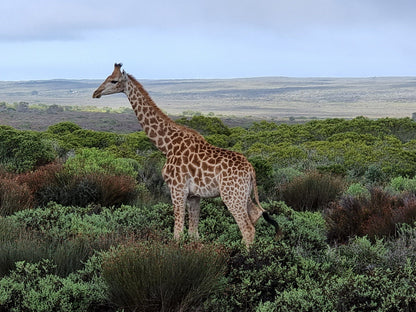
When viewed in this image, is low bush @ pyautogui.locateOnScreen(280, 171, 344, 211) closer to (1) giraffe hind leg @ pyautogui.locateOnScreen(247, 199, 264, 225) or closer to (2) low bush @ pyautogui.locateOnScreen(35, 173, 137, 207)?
(2) low bush @ pyautogui.locateOnScreen(35, 173, 137, 207)

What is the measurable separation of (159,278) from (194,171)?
228cm

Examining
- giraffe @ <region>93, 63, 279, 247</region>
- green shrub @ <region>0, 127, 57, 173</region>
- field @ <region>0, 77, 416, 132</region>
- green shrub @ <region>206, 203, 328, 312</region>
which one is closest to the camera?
green shrub @ <region>206, 203, 328, 312</region>

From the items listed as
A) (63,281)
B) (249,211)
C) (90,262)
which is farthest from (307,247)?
(63,281)

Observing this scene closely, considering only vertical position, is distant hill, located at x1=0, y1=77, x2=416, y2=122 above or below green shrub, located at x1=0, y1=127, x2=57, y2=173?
below

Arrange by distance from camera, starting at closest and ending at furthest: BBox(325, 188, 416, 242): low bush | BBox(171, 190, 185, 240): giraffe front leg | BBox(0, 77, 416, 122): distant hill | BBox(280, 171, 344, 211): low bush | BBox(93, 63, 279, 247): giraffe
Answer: BBox(93, 63, 279, 247): giraffe < BBox(171, 190, 185, 240): giraffe front leg < BBox(325, 188, 416, 242): low bush < BBox(280, 171, 344, 211): low bush < BBox(0, 77, 416, 122): distant hill

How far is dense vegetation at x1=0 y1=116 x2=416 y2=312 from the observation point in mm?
5012

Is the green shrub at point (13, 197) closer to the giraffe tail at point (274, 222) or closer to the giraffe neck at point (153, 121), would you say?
the giraffe neck at point (153, 121)

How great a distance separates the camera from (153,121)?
7.59 meters

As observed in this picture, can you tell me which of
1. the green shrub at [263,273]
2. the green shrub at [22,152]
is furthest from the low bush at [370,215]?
the green shrub at [22,152]

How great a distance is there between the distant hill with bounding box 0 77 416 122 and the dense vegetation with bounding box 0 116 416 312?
6145 centimetres

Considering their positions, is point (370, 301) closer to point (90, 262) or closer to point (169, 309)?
point (169, 309)

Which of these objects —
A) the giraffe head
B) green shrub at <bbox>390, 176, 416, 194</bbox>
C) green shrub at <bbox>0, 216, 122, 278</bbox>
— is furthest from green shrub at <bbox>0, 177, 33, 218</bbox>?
green shrub at <bbox>390, 176, 416, 194</bbox>

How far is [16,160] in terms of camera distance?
43.0ft

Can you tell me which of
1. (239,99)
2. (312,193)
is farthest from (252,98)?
(312,193)
